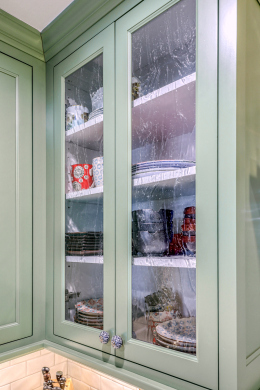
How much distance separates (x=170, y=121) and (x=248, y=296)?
515 mm

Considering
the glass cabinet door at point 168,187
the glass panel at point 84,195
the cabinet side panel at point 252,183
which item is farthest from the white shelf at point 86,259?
the cabinet side panel at point 252,183

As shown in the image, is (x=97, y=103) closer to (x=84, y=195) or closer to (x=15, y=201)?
(x=84, y=195)

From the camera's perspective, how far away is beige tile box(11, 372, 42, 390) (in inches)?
59.0

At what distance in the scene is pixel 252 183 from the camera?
84 centimetres

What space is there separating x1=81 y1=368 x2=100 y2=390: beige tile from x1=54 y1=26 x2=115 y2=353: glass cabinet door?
1.44 feet

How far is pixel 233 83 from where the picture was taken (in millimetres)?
777

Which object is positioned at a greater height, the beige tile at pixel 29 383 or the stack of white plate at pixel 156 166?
the stack of white plate at pixel 156 166

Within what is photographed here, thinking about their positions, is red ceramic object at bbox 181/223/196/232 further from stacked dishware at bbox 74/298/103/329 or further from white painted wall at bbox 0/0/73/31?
white painted wall at bbox 0/0/73/31

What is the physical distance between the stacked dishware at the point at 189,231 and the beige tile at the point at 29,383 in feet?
3.89

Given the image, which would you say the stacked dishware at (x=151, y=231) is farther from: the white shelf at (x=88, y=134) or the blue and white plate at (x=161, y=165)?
the white shelf at (x=88, y=134)

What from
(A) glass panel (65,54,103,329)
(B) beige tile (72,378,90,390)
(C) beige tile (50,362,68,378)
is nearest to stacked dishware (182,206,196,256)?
(A) glass panel (65,54,103,329)

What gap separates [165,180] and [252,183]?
235mm

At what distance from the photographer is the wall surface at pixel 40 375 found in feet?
4.80

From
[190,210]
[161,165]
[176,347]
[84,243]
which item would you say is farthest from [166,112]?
[176,347]
